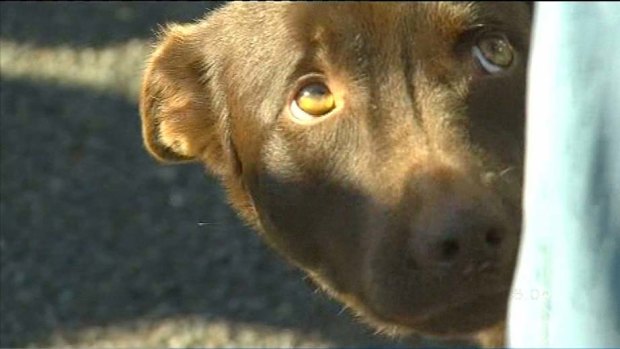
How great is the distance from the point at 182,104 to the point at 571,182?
1606mm

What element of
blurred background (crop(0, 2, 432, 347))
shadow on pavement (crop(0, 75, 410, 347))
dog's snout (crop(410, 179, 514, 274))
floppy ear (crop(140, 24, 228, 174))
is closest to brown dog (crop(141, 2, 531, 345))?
dog's snout (crop(410, 179, 514, 274))

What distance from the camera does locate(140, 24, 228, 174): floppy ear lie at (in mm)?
2957

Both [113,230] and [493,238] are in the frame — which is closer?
[493,238]

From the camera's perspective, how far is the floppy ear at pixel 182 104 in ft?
9.70

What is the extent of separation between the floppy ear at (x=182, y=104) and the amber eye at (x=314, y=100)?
0.47 meters

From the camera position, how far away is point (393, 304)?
235 cm

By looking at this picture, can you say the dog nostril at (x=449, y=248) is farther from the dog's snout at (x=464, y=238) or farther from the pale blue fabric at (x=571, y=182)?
the pale blue fabric at (x=571, y=182)

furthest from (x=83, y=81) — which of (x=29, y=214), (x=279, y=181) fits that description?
(x=279, y=181)

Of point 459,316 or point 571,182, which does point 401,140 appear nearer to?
point 459,316

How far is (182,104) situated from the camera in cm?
301

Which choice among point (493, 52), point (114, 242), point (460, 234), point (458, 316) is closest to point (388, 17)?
point (493, 52)

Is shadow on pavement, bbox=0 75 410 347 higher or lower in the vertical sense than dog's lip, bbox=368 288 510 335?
higher

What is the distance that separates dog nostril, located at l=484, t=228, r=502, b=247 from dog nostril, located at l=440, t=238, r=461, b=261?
0.17 feet

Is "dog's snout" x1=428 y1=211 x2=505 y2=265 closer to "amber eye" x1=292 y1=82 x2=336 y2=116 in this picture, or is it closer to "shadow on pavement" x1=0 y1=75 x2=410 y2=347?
"amber eye" x1=292 y1=82 x2=336 y2=116
